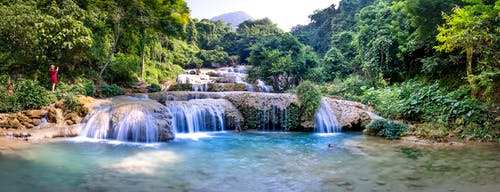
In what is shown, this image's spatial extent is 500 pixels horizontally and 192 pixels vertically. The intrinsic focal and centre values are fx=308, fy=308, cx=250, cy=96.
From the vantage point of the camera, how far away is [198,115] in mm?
11883

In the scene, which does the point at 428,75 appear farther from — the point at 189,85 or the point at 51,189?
the point at 51,189

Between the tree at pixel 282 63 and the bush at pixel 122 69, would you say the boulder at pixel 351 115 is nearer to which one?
the tree at pixel 282 63

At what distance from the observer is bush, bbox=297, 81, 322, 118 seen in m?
12.2

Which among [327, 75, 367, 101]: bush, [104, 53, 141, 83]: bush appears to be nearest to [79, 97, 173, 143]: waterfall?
[104, 53, 141, 83]: bush

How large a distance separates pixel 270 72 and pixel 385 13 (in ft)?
25.4

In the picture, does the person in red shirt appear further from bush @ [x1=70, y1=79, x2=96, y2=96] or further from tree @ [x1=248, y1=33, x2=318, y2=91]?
tree @ [x1=248, y1=33, x2=318, y2=91]

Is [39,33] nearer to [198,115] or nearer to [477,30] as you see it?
[198,115]

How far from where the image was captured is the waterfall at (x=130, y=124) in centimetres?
946

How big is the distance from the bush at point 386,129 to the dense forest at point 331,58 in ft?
2.05

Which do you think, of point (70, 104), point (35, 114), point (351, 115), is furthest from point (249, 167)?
point (35, 114)

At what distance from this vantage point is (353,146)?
9008mm

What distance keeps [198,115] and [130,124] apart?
9.52 feet

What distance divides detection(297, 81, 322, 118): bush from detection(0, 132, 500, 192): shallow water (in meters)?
2.89

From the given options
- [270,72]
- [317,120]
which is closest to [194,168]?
[317,120]
